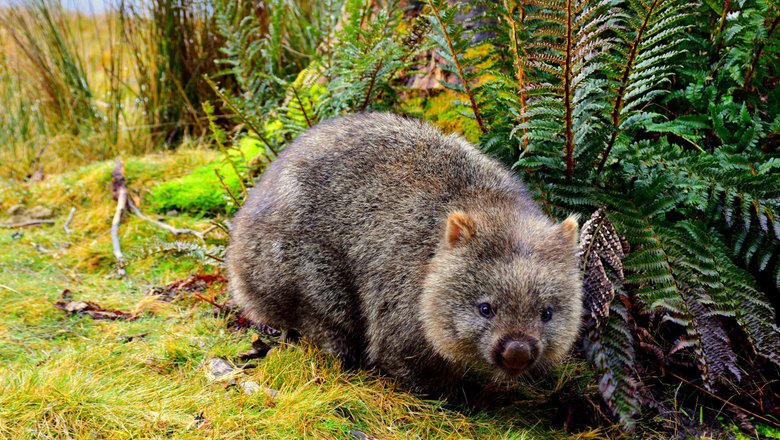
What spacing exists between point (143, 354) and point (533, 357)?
276cm

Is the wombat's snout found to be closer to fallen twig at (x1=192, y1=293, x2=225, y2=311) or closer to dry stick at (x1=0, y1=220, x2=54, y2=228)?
fallen twig at (x1=192, y1=293, x2=225, y2=311)

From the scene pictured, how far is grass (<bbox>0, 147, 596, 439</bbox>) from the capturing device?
3.85m

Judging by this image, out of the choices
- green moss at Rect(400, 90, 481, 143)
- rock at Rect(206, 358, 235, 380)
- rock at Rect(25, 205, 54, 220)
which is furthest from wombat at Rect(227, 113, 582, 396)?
rock at Rect(25, 205, 54, 220)

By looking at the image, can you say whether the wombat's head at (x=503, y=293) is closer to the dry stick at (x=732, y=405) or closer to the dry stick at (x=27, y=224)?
the dry stick at (x=732, y=405)

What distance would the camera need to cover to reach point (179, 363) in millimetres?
4812

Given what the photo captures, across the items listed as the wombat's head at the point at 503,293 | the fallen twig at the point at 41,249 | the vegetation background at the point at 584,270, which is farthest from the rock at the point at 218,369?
the fallen twig at the point at 41,249

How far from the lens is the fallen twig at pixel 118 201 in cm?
680

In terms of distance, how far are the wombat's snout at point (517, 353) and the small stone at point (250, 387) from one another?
5.22ft

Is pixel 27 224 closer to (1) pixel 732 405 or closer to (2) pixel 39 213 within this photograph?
(2) pixel 39 213

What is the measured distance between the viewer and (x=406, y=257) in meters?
4.55

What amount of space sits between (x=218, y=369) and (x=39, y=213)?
4.51m

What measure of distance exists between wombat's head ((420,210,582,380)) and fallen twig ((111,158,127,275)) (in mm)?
3828

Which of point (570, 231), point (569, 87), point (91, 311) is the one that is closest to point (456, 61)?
point (569, 87)

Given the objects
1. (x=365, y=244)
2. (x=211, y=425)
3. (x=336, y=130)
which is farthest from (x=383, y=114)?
(x=211, y=425)
